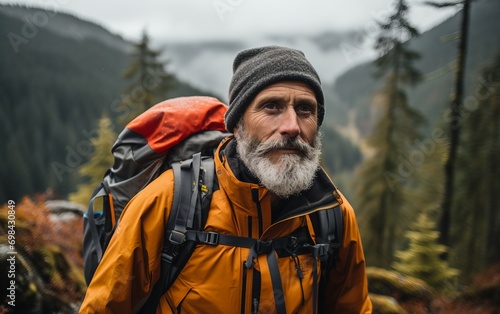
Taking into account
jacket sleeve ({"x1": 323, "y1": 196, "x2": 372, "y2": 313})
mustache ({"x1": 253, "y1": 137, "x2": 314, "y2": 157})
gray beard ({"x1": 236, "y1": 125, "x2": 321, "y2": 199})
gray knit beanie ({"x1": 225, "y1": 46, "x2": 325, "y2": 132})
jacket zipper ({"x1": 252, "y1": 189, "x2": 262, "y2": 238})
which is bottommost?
jacket sleeve ({"x1": 323, "y1": 196, "x2": 372, "y2": 313})

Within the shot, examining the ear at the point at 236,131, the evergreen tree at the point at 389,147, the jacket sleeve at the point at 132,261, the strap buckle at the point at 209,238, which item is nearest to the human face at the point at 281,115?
the ear at the point at 236,131

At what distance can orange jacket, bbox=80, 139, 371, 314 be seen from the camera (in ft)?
6.92

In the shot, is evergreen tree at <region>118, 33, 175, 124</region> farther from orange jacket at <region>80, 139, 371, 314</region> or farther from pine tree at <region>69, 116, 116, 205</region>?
orange jacket at <region>80, 139, 371, 314</region>

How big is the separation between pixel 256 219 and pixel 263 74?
3.54 ft

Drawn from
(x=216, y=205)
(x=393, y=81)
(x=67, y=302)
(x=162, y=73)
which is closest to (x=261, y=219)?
(x=216, y=205)

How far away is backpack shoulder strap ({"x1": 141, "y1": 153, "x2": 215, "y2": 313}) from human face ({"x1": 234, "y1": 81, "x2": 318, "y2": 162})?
523 millimetres

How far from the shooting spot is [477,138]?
21.2m

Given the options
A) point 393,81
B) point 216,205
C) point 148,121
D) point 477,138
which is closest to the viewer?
point 216,205

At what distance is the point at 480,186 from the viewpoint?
2211 cm

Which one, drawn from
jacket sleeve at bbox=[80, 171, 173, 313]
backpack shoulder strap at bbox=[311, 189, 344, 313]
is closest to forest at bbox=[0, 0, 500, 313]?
jacket sleeve at bbox=[80, 171, 173, 313]

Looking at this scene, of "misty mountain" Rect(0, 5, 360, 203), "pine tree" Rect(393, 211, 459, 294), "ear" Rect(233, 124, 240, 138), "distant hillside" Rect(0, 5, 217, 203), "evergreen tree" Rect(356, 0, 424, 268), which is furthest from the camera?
"distant hillside" Rect(0, 5, 217, 203)

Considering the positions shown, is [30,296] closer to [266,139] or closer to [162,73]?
[266,139]

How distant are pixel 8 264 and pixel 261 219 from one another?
126 inches

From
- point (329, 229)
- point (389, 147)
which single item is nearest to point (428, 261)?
point (389, 147)
